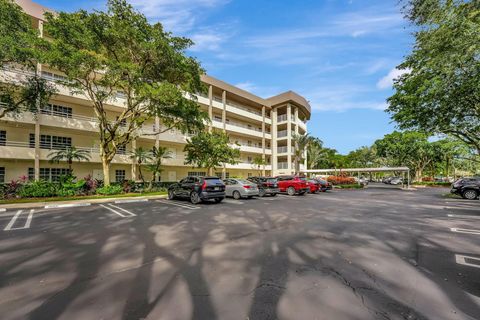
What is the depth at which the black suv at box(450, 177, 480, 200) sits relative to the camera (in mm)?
16484

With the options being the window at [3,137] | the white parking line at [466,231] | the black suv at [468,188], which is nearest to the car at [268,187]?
the white parking line at [466,231]

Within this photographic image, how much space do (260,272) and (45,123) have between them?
2210 cm

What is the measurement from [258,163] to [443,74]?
24950mm

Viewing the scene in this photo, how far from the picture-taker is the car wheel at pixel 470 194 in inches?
652

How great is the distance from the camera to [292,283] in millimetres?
3688

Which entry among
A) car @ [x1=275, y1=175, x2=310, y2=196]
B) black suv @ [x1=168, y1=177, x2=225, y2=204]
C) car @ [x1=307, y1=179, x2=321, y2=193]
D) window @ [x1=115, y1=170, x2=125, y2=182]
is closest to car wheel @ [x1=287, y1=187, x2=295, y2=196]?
car @ [x1=275, y1=175, x2=310, y2=196]

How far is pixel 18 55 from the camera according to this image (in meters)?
13.6

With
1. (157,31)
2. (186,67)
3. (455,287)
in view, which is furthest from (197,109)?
(455,287)

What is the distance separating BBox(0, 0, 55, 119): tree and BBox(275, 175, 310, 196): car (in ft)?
62.1

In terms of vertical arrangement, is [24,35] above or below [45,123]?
above

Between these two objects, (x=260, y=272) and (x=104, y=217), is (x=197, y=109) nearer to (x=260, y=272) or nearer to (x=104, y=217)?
(x=104, y=217)

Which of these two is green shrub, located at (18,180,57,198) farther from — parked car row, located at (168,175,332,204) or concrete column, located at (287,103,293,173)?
concrete column, located at (287,103,293,173)

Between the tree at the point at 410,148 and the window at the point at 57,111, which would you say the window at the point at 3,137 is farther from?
the tree at the point at 410,148

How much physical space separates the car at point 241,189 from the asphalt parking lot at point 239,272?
8369mm
